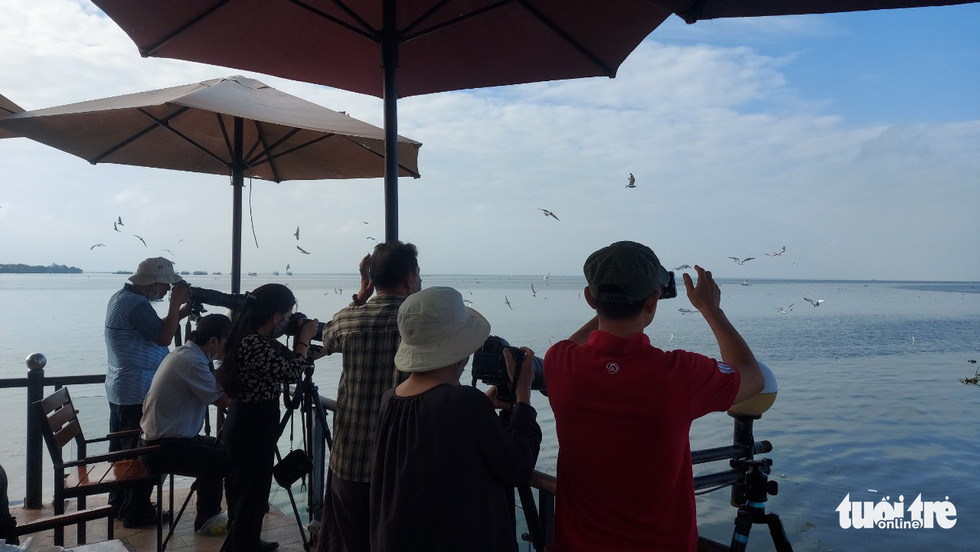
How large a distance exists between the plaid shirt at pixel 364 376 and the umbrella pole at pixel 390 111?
21.1 inches

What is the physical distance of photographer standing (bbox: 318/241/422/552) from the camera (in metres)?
2.03

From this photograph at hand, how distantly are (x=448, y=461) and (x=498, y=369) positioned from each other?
0.87 ft

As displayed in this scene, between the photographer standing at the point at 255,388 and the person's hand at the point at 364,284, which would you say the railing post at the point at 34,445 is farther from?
the person's hand at the point at 364,284

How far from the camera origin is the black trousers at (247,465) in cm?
293

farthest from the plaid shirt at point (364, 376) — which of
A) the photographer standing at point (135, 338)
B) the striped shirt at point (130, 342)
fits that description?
the striped shirt at point (130, 342)

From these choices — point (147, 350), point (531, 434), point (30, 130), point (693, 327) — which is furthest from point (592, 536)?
point (693, 327)

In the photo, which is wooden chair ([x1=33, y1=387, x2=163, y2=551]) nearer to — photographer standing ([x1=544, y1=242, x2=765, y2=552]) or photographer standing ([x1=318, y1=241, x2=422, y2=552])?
photographer standing ([x1=318, y1=241, x2=422, y2=552])

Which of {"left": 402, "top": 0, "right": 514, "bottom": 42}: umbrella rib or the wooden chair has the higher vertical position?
{"left": 402, "top": 0, "right": 514, "bottom": 42}: umbrella rib

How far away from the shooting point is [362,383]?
2.10 metres

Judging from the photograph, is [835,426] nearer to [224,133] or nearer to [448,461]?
[224,133]

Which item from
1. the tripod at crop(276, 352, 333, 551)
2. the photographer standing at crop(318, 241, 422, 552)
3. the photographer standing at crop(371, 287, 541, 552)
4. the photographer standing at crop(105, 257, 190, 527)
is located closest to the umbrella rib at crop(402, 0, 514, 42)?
the photographer standing at crop(318, 241, 422, 552)

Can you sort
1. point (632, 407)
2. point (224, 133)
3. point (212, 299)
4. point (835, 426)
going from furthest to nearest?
point (835, 426) → point (224, 133) → point (212, 299) → point (632, 407)

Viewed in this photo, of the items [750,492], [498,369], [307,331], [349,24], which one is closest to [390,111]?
[349,24]

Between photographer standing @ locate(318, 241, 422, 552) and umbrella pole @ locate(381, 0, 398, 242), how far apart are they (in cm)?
44
